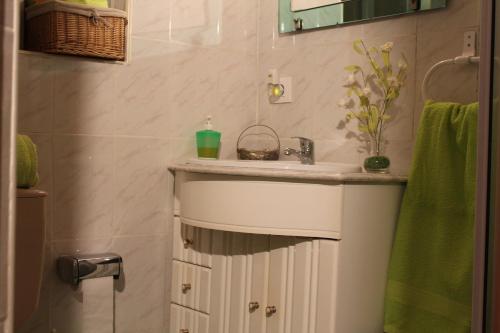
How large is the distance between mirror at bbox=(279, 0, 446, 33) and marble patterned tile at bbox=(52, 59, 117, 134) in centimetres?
77

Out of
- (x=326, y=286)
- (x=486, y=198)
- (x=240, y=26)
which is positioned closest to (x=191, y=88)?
(x=240, y=26)

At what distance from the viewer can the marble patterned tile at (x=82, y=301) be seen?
1846 millimetres

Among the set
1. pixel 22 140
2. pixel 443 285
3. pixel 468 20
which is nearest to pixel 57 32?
pixel 22 140

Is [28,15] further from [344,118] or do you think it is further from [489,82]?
[489,82]

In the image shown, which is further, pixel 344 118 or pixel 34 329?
pixel 344 118

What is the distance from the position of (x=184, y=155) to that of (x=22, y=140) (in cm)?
110

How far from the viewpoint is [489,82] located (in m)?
0.63

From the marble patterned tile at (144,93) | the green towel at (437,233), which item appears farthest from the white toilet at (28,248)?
the green towel at (437,233)

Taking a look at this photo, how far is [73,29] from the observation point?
1796mm

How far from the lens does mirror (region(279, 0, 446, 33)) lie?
187cm

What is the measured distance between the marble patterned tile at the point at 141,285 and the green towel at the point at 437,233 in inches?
34.4

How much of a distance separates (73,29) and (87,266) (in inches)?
31.0

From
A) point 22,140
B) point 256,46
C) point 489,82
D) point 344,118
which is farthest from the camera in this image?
point 256,46

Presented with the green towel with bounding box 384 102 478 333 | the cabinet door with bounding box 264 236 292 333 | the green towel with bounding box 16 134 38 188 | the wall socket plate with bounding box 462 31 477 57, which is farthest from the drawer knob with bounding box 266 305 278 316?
the wall socket plate with bounding box 462 31 477 57
